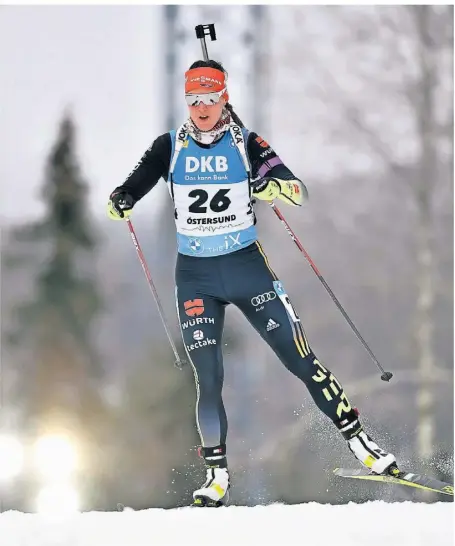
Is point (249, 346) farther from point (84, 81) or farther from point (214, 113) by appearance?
point (214, 113)

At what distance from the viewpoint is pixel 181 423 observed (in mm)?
8055

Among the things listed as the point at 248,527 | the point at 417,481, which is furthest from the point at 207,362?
the point at 417,481

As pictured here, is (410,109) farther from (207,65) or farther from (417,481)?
(417,481)

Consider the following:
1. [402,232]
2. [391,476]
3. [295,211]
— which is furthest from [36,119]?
[391,476]

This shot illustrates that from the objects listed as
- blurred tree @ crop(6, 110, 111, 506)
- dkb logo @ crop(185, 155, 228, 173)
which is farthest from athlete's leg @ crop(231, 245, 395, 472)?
blurred tree @ crop(6, 110, 111, 506)

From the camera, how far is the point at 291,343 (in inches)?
145

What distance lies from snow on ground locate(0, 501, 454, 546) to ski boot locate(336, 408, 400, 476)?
19cm

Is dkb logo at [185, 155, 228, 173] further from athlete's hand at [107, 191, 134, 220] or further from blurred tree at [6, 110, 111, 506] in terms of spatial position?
blurred tree at [6, 110, 111, 506]

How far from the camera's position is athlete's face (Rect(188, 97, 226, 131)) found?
3799mm

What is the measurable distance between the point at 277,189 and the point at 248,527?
1.56 meters

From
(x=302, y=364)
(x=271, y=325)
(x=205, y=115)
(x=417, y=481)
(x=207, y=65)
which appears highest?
(x=207, y=65)

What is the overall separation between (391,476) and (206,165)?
1.76m

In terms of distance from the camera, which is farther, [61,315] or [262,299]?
[61,315]

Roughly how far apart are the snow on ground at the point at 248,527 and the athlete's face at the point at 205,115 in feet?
6.07
